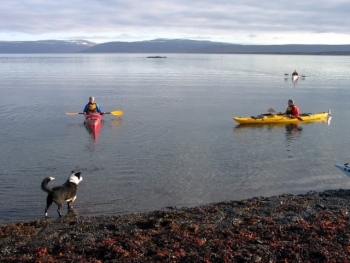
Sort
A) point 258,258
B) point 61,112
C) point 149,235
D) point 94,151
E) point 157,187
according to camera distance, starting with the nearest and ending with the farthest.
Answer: point 258,258 < point 149,235 < point 157,187 < point 94,151 < point 61,112

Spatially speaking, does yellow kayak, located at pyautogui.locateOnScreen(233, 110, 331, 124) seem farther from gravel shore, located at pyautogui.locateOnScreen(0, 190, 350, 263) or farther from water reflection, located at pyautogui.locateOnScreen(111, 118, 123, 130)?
gravel shore, located at pyautogui.locateOnScreen(0, 190, 350, 263)

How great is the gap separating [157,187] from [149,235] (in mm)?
5165

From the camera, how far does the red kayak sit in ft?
75.2

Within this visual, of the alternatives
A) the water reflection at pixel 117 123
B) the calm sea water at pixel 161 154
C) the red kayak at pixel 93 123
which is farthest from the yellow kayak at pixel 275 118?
the red kayak at pixel 93 123

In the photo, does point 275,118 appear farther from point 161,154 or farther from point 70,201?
point 70,201

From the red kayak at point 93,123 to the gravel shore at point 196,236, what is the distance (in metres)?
11.6

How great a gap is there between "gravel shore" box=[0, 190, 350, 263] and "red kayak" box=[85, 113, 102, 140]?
11616 mm

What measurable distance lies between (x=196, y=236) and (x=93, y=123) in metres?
15.7

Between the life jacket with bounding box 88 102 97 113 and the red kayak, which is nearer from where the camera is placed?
the red kayak

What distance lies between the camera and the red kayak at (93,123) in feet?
75.2

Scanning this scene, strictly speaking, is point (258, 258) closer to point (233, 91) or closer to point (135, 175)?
point (135, 175)

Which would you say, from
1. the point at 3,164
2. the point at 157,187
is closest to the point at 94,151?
the point at 3,164

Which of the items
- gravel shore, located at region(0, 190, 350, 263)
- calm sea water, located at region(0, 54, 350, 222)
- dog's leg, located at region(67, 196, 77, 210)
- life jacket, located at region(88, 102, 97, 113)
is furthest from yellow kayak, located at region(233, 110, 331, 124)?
dog's leg, located at region(67, 196, 77, 210)

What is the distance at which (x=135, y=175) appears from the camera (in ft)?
49.8
